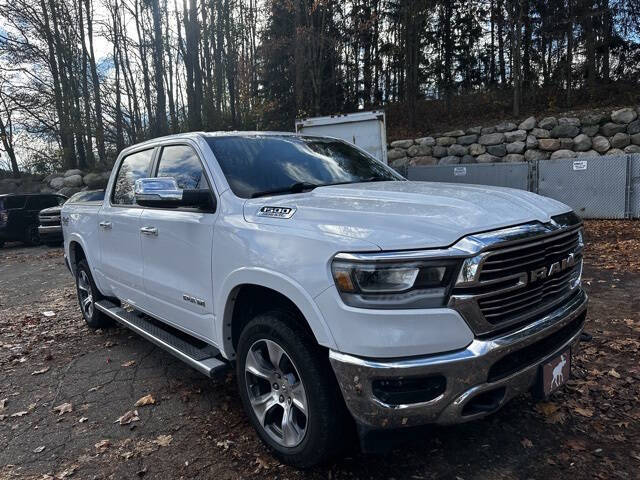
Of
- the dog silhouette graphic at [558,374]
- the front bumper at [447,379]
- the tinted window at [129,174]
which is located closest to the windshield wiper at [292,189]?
the front bumper at [447,379]

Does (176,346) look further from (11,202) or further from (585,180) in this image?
(11,202)

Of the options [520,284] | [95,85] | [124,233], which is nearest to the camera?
[520,284]

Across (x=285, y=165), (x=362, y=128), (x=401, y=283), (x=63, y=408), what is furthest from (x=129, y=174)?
(x=362, y=128)

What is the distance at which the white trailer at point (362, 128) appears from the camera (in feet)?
37.1

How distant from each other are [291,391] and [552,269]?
1.56m

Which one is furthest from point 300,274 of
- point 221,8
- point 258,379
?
point 221,8

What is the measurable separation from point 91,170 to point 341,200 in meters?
23.5

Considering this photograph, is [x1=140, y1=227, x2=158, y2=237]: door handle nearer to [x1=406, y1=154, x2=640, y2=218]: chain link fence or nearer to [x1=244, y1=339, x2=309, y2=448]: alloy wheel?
[x1=244, y1=339, x2=309, y2=448]: alloy wheel

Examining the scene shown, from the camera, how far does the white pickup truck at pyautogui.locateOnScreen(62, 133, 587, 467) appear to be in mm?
2135

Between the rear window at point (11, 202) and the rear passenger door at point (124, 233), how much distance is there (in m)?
12.5

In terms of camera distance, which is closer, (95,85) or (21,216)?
A: (21,216)

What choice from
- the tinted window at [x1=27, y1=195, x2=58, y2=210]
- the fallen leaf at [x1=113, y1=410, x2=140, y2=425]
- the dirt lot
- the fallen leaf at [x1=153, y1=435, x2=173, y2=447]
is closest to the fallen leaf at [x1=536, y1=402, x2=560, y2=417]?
the dirt lot

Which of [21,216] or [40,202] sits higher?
[40,202]

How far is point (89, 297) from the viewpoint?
5609 millimetres
